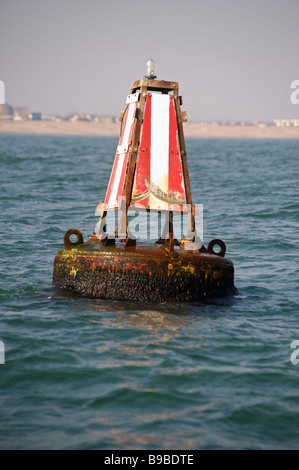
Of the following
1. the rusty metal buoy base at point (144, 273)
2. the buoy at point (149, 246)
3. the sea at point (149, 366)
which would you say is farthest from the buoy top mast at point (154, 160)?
the sea at point (149, 366)

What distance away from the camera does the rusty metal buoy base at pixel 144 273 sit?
315 inches

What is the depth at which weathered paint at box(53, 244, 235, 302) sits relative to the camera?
8008 millimetres

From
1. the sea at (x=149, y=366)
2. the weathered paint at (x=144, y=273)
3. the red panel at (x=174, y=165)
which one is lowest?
the sea at (x=149, y=366)

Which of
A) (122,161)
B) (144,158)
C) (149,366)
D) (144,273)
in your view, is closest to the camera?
(149,366)

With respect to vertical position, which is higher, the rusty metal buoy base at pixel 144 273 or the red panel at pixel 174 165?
the red panel at pixel 174 165

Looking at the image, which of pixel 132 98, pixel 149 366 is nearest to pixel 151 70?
pixel 132 98

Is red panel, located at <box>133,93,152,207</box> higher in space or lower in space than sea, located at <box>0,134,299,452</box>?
higher

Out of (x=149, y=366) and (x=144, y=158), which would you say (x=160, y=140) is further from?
(x=149, y=366)

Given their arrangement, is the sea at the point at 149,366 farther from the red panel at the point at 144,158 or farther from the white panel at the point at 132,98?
the white panel at the point at 132,98

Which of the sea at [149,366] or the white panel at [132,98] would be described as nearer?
the sea at [149,366]

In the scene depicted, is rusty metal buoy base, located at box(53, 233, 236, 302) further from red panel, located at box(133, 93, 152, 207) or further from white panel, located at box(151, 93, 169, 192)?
white panel, located at box(151, 93, 169, 192)

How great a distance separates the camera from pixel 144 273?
7996 mm

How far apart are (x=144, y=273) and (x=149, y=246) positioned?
29.3 inches

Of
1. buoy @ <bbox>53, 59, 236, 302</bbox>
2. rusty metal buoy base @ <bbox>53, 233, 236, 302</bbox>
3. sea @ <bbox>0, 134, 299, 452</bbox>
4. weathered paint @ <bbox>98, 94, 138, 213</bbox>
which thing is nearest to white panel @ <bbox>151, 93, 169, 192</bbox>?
buoy @ <bbox>53, 59, 236, 302</bbox>
